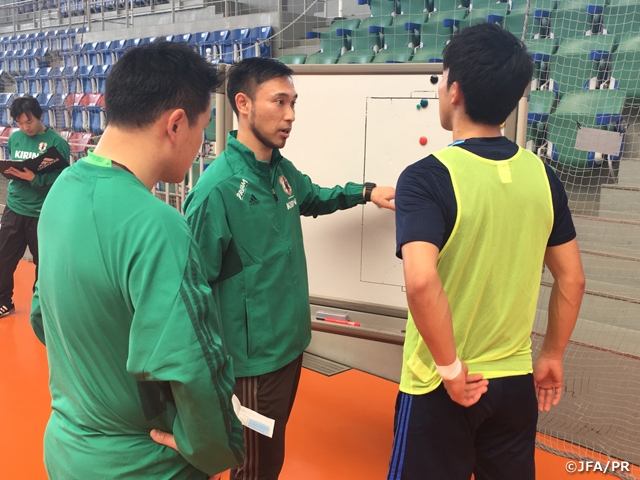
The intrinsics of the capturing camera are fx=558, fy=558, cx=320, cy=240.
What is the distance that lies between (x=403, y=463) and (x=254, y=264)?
0.71m

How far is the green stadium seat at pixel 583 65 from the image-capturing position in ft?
15.1

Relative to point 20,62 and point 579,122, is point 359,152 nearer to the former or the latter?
point 579,122

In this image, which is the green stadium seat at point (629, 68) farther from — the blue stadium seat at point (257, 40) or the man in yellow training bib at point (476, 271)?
the blue stadium seat at point (257, 40)

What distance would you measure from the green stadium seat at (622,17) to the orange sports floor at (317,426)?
3.71 metres

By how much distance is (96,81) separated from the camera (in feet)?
32.0

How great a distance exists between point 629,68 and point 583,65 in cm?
40

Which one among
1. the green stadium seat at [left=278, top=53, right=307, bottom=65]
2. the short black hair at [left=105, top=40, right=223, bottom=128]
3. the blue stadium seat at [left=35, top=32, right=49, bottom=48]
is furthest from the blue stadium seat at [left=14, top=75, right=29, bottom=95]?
the short black hair at [left=105, top=40, right=223, bottom=128]

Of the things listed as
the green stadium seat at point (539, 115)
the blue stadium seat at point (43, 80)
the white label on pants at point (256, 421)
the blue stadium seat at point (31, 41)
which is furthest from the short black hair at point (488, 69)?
the blue stadium seat at point (31, 41)

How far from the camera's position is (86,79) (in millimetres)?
9906

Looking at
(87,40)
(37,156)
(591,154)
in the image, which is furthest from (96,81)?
(591,154)

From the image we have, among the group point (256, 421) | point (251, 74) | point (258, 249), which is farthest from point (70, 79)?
point (256, 421)

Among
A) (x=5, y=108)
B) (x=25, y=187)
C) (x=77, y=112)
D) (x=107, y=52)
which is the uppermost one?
Result: (x=107, y=52)

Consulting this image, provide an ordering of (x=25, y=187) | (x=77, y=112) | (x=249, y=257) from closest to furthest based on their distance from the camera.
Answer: (x=249, y=257)
(x=25, y=187)
(x=77, y=112)

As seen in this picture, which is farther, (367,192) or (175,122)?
(367,192)
